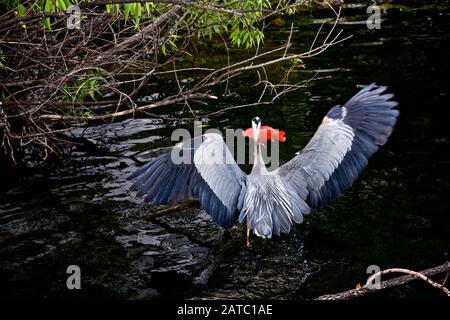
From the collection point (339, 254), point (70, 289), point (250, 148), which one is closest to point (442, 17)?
point (250, 148)

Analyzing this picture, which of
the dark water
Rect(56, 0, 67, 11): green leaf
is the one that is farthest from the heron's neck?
Rect(56, 0, 67, 11): green leaf

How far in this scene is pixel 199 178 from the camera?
6.71 meters

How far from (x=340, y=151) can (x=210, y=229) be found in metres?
1.96

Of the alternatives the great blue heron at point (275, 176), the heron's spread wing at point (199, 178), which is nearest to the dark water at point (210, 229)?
the great blue heron at point (275, 176)

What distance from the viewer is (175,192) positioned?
671 centimetres

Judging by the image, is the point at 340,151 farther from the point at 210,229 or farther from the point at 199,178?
the point at 210,229

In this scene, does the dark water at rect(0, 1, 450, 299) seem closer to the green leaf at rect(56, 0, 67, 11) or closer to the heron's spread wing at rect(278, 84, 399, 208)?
the heron's spread wing at rect(278, 84, 399, 208)

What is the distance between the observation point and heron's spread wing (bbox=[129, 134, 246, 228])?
21.9 feet

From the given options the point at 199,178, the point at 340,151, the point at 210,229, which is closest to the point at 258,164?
the point at 199,178

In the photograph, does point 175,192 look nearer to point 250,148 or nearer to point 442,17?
point 250,148

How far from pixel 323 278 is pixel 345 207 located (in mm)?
1702

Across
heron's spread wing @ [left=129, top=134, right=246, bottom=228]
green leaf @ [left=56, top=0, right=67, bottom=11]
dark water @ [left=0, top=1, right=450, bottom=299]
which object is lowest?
dark water @ [left=0, top=1, right=450, bottom=299]

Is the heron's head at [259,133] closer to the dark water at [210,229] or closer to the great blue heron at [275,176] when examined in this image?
the great blue heron at [275,176]

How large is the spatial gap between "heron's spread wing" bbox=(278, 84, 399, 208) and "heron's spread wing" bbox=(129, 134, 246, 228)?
700 mm
